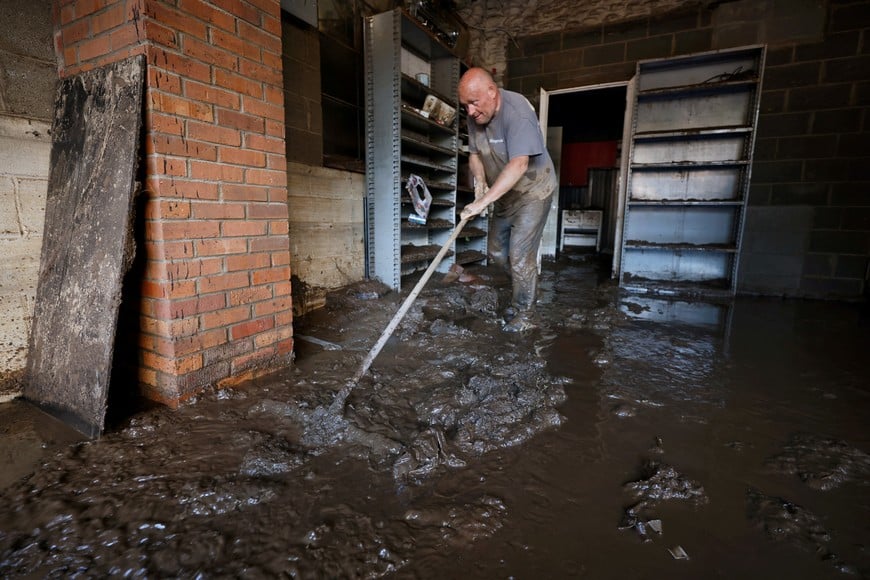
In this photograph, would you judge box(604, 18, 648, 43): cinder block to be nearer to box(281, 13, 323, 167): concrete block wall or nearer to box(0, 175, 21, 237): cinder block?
box(281, 13, 323, 167): concrete block wall

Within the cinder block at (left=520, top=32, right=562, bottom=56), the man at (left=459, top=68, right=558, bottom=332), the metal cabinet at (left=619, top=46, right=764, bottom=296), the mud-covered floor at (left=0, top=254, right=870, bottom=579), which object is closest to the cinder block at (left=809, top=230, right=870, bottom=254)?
the metal cabinet at (left=619, top=46, right=764, bottom=296)

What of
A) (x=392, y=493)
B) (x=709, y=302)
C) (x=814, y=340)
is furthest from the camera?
(x=709, y=302)

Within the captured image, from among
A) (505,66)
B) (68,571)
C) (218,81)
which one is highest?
(505,66)

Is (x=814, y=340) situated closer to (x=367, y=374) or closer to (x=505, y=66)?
(x=367, y=374)

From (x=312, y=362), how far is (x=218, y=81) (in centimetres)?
132

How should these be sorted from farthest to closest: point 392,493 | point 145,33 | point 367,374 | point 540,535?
point 367,374
point 145,33
point 392,493
point 540,535

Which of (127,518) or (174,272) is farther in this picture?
(174,272)

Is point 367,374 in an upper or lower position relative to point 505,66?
lower

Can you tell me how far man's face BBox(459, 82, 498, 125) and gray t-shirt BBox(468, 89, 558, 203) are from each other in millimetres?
91

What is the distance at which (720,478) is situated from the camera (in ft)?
4.18

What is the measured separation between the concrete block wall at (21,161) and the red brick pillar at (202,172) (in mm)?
80

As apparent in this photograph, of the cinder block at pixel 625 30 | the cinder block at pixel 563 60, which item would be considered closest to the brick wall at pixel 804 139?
the cinder block at pixel 625 30

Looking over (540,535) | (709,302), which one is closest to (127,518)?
(540,535)

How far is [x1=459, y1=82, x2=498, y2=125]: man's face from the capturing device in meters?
2.54
